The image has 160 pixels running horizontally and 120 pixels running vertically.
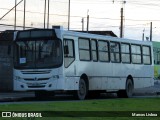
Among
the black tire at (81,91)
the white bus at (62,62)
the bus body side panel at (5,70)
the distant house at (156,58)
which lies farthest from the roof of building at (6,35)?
the distant house at (156,58)

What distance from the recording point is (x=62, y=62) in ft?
79.9

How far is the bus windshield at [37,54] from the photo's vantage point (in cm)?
2436

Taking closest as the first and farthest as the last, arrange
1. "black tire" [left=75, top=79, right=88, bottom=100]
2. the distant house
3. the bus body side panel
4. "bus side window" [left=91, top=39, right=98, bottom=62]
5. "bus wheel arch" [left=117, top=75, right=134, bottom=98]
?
"black tire" [left=75, top=79, right=88, bottom=100], "bus side window" [left=91, top=39, right=98, bottom=62], "bus wheel arch" [left=117, top=75, right=134, bottom=98], the bus body side panel, the distant house

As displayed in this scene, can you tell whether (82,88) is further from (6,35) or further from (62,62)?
(6,35)

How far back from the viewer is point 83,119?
1420 centimetres

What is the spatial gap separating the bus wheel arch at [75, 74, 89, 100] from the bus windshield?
1.80 metres

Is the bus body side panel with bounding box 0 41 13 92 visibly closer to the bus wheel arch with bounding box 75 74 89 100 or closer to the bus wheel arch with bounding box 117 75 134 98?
the bus wheel arch with bounding box 117 75 134 98

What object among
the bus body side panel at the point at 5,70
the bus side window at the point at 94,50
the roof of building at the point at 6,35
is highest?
the roof of building at the point at 6,35

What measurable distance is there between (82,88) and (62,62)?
75.5 inches

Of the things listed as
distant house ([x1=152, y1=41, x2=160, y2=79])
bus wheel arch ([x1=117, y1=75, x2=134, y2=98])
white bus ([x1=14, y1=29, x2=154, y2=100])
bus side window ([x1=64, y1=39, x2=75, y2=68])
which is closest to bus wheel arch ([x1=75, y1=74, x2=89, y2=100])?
white bus ([x1=14, y1=29, x2=154, y2=100])

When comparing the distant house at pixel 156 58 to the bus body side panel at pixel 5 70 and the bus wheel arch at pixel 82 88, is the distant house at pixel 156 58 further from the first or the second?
the bus wheel arch at pixel 82 88

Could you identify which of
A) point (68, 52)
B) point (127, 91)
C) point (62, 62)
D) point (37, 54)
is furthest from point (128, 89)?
point (37, 54)

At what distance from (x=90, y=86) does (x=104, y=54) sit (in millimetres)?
2266

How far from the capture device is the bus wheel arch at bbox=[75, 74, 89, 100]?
25.3 metres
